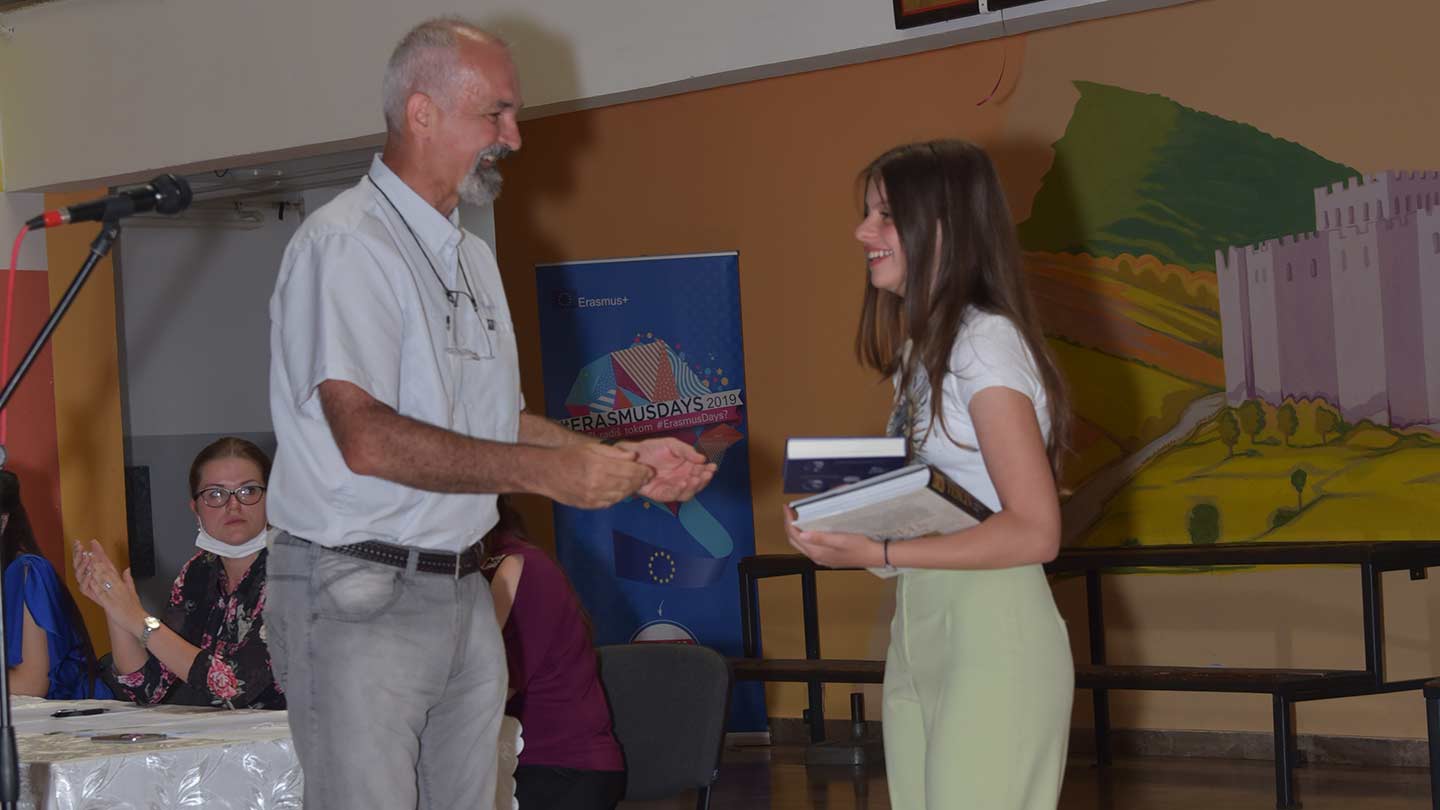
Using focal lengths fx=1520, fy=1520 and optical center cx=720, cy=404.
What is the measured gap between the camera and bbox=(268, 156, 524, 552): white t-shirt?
2154mm

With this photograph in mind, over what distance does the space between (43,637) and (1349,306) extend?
4.15m

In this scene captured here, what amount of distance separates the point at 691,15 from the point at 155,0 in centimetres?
237

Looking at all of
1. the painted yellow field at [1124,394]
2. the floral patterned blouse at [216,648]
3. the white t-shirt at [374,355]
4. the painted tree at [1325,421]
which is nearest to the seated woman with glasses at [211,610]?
the floral patterned blouse at [216,648]

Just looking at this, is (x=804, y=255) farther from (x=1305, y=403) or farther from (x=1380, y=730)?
(x=1380, y=730)

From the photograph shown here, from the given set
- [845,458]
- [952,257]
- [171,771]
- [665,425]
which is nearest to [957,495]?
[845,458]

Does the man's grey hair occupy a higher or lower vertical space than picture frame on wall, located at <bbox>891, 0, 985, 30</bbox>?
lower

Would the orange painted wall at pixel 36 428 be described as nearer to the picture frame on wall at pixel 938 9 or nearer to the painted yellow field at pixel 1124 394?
the picture frame on wall at pixel 938 9

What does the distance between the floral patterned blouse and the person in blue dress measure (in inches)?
11.9

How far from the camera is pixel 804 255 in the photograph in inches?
241

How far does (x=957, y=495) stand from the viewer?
2002mm

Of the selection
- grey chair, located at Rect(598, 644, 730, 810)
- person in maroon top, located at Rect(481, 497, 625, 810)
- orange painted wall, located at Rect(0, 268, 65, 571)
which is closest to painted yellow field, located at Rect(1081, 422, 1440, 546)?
grey chair, located at Rect(598, 644, 730, 810)

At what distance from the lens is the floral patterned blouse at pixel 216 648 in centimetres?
309

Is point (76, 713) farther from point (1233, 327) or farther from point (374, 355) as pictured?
point (1233, 327)

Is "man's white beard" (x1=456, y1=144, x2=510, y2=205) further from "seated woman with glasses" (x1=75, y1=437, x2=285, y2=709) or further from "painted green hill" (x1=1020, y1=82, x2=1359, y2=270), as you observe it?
"painted green hill" (x1=1020, y1=82, x2=1359, y2=270)
